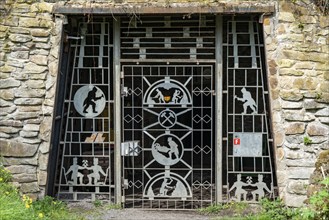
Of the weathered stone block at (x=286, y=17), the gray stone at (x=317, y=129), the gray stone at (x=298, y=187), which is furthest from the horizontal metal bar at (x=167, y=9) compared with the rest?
the gray stone at (x=298, y=187)

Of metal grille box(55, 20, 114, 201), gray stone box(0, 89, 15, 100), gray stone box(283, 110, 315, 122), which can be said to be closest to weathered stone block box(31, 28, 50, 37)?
metal grille box(55, 20, 114, 201)

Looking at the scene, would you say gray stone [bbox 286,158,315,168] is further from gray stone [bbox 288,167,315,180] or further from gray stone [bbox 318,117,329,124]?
gray stone [bbox 318,117,329,124]

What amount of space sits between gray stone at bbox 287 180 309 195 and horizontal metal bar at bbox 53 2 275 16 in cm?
190

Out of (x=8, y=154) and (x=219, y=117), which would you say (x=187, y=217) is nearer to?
(x=219, y=117)

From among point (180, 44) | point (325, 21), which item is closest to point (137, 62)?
point (180, 44)

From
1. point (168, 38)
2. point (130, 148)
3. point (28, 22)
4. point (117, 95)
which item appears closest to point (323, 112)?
point (168, 38)

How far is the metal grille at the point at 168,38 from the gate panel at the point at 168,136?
0.47 ft

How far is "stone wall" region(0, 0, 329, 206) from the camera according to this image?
4.55 meters

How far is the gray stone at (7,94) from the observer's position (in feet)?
15.3

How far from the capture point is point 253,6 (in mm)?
4617

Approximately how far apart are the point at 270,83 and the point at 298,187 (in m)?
1.18

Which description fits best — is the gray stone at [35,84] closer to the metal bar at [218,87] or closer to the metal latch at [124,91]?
the metal latch at [124,91]

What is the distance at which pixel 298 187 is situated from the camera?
4516 mm

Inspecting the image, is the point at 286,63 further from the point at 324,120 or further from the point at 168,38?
the point at 168,38
